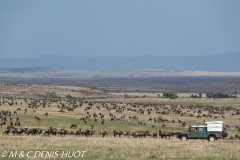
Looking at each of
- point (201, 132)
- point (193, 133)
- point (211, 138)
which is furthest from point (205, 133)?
point (193, 133)

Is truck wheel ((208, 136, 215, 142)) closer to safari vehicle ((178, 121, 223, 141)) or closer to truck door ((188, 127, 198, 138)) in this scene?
safari vehicle ((178, 121, 223, 141))

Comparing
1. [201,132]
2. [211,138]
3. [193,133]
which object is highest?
[201,132]

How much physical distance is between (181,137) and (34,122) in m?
22.0

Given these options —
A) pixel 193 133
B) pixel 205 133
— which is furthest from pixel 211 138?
pixel 193 133

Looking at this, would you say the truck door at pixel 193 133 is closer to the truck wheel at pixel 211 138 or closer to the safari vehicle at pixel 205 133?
the safari vehicle at pixel 205 133

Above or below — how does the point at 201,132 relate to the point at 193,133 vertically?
above

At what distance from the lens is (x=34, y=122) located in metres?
58.3

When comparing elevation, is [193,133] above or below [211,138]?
above

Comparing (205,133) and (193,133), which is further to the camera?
(193,133)

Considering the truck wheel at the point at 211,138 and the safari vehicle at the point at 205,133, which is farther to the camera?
the safari vehicle at the point at 205,133

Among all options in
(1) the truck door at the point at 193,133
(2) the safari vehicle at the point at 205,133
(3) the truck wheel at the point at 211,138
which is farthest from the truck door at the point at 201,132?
(3) the truck wheel at the point at 211,138

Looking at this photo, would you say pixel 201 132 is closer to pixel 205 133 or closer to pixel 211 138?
pixel 205 133

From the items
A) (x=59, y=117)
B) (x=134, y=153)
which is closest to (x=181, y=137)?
(x=134, y=153)

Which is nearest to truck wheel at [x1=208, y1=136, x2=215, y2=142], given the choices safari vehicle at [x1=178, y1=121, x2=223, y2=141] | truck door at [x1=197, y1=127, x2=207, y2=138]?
safari vehicle at [x1=178, y1=121, x2=223, y2=141]
